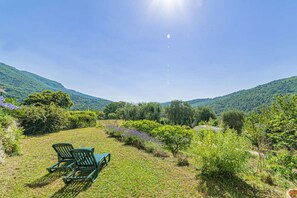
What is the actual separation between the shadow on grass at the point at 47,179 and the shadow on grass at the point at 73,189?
0.63m

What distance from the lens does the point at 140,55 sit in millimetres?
11977

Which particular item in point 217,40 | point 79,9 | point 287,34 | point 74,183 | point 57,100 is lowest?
point 74,183

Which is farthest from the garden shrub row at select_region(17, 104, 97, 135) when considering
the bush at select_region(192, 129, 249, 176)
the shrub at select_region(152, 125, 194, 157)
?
the bush at select_region(192, 129, 249, 176)

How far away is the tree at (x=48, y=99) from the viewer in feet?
74.7

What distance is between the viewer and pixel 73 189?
3.34m

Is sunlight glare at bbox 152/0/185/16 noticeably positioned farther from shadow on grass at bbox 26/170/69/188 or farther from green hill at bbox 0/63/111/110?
green hill at bbox 0/63/111/110

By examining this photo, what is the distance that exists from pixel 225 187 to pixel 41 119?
12380mm

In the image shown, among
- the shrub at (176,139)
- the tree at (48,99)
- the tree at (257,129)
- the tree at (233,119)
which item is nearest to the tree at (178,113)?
the tree at (233,119)

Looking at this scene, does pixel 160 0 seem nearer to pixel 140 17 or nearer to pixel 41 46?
pixel 140 17

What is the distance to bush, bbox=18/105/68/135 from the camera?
9969 mm

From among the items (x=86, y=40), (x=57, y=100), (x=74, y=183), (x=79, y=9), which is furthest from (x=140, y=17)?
(x=57, y=100)

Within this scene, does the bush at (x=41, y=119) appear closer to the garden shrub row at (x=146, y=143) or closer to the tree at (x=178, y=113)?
the garden shrub row at (x=146, y=143)

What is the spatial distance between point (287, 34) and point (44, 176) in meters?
12.7

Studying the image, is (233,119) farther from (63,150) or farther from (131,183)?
(63,150)
